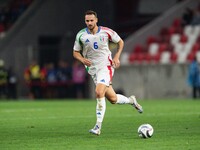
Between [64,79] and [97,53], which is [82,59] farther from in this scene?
[64,79]

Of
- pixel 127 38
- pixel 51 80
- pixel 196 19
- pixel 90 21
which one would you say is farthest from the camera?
pixel 127 38

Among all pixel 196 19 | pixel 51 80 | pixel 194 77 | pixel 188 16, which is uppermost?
pixel 188 16

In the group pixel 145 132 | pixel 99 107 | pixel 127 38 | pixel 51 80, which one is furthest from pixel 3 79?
pixel 145 132

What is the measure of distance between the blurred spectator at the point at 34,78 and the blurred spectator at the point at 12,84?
62 centimetres

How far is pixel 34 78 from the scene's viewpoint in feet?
127

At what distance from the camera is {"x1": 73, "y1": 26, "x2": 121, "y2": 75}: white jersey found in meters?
14.6

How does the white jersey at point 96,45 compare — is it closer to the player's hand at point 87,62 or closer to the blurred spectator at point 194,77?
the player's hand at point 87,62

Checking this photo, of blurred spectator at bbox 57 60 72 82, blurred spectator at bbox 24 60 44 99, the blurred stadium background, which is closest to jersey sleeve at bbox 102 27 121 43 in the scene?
the blurred stadium background

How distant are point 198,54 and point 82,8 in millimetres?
10056

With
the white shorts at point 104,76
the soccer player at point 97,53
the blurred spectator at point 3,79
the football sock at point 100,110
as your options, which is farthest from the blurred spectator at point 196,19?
the football sock at point 100,110

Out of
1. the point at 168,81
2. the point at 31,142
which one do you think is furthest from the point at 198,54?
the point at 31,142

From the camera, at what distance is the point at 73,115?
20391 millimetres

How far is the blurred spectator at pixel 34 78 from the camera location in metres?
38.4

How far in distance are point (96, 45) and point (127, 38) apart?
1035 inches
